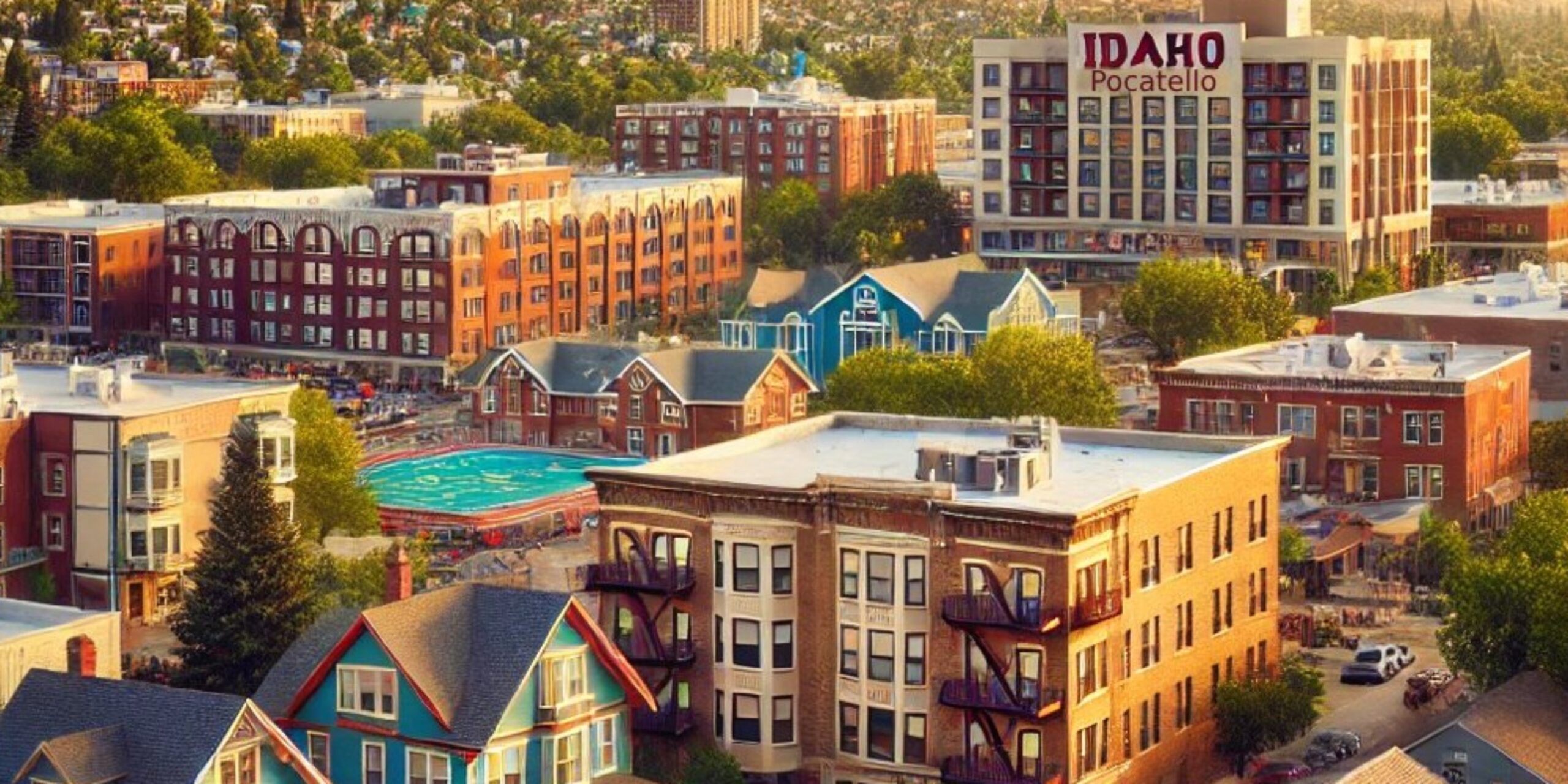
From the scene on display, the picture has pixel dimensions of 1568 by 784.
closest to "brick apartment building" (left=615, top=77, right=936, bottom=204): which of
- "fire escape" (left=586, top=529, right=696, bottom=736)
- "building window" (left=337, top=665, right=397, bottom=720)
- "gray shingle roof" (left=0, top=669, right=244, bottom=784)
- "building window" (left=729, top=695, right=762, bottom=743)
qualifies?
"fire escape" (left=586, top=529, right=696, bottom=736)

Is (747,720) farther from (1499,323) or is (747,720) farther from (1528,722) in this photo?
(1499,323)

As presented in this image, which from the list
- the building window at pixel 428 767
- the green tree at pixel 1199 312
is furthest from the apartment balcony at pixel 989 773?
the green tree at pixel 1199 312

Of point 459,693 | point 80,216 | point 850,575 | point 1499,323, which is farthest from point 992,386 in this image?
point 80,216

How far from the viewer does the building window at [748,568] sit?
61.3 m

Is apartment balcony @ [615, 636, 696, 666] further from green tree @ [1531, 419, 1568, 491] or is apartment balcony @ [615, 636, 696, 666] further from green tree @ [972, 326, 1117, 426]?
green tree @ [1531, 419, 1568, 491]

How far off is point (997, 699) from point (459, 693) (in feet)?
33.8

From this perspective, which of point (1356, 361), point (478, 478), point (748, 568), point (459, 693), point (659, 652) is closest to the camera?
point (459, 693)

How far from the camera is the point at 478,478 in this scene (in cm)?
10075

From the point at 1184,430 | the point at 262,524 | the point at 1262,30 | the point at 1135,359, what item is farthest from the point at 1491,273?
the point at 262,524

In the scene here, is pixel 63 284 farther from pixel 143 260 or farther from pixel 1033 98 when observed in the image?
pixel 1033 98

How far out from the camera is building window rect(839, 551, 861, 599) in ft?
198

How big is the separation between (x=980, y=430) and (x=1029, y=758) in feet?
40.2

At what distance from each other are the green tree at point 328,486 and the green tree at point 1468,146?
347 feet

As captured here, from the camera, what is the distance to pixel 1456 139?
181125mm
